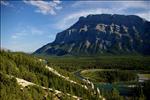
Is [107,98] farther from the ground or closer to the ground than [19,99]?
closer to the ground

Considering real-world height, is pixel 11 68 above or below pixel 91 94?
above

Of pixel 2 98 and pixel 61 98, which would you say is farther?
pixel 61 98

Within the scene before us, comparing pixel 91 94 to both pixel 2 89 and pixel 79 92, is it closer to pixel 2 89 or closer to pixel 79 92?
pixel 79 92

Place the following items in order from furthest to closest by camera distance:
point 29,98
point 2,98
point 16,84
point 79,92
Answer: point 79,92 < point 16,84 < point 29,98 < point 2,98

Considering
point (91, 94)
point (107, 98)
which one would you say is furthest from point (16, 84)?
point (107, 98)

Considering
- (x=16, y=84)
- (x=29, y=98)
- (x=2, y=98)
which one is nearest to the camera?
(x=2, y=98)

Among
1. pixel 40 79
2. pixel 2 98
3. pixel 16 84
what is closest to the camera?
pixel 2 98

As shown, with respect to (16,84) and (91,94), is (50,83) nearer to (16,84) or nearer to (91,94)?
(91,94)

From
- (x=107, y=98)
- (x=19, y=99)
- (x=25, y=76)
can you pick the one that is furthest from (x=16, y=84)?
(x=107, y=98)

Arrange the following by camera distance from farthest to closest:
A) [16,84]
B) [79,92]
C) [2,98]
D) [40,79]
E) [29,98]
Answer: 1. [40,79]
2. [79,92]
3. [16,84]
4. [29,98]
5. [2,98]

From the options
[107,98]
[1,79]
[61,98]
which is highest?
[1,79]
